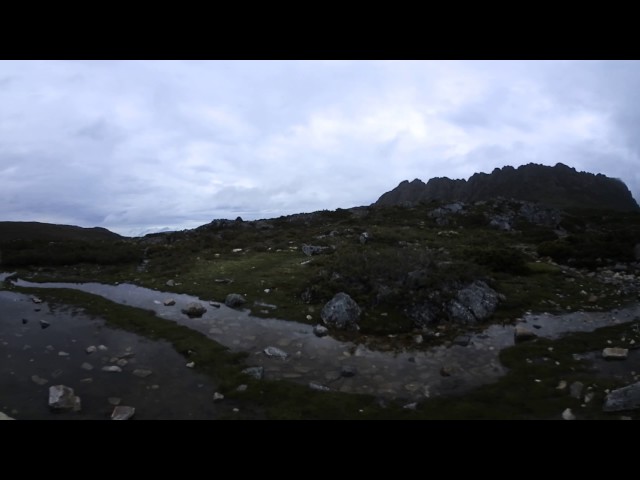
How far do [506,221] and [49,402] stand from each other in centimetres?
4330

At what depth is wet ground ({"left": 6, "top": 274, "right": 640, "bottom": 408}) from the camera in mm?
9609

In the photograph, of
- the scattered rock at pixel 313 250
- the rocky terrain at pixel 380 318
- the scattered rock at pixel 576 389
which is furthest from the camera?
the scattered rock at pixel 313 250

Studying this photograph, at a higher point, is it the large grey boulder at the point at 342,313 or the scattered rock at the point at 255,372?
the large grey boulder at the point at 342,313

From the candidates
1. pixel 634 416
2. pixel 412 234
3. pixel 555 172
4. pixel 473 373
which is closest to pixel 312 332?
pixel 473 373

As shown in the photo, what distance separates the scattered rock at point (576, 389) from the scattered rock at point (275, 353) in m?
7.05

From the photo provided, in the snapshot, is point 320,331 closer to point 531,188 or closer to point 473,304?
point 473,304

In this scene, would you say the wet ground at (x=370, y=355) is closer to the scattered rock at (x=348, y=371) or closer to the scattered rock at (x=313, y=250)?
the scattered rock at (x=348, y=371)

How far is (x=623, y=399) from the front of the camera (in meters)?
7.96

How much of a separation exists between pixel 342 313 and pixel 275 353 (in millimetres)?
3194

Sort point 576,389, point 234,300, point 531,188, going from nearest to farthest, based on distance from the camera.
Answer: point 576,389, point 234,300, point 531,188

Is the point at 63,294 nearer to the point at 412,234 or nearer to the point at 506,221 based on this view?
the point at 412,234

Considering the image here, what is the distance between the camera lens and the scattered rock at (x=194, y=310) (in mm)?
14500

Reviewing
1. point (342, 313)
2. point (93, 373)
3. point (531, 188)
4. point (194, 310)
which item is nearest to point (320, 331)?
point (342, 313)

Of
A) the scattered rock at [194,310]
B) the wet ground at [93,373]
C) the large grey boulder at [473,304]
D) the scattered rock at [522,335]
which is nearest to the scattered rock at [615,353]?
the scattered rock at [522,335]
